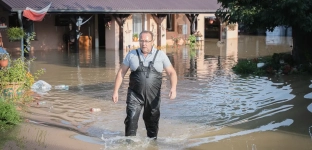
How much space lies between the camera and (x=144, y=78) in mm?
7180

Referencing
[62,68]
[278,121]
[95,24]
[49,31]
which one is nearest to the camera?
[278,121]

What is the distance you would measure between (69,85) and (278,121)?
711cm

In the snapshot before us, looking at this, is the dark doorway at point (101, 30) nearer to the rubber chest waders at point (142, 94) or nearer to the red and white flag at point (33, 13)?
the red and white flag at point (33, 13)

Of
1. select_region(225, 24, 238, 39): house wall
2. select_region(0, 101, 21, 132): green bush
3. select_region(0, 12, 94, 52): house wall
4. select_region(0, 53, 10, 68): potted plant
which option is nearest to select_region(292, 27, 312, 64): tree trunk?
select_region(0, 53, 10, 68): potted plant

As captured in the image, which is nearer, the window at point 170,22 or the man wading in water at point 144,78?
the man wading in water at point 144,78

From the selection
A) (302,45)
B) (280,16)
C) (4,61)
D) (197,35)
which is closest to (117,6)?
(197,35)

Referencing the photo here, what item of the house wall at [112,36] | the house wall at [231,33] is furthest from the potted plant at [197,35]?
the house wall at [231,33]

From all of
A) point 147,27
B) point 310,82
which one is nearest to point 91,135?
point 310,82

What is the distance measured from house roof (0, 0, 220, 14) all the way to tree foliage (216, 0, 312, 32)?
1005 centimetres

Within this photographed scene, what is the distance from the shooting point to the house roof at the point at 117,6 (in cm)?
2312

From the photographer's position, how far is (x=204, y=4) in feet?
107

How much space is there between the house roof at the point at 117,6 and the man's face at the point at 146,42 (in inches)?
626

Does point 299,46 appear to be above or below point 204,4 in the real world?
below

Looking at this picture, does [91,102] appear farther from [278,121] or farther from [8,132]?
[278,121]
